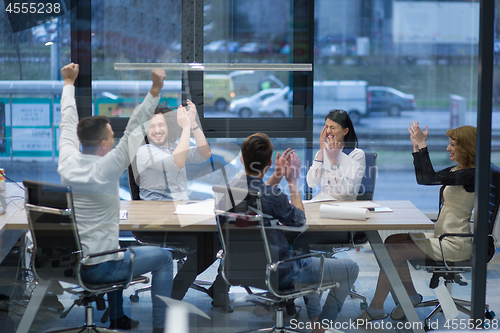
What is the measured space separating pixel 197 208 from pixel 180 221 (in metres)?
0.11

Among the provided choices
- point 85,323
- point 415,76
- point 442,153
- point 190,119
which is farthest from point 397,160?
point 85,323

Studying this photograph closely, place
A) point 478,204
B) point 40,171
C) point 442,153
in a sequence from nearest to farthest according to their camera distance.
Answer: point 478,204
point 40,171
point 442,153

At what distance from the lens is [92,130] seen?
8.07 ft

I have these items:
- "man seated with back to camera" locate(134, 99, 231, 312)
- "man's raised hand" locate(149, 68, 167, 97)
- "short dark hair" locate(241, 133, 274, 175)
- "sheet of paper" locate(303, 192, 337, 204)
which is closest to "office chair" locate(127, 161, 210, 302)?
"man seated with back to camera" locate(134, 99, 231, 312)

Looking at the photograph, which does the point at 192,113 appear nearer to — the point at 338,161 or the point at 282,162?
the point at 282,162

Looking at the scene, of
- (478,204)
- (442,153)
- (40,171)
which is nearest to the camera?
(478,204)

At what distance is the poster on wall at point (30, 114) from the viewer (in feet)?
8.38

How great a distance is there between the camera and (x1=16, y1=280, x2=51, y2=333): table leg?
2623 millimetres

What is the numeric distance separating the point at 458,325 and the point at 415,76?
1390 millimetres

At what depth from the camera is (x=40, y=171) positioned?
99.4 inches

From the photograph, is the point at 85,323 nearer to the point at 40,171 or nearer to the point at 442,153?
the point at 40,171

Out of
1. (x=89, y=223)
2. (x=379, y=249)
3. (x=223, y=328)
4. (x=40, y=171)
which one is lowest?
(x=223, y=328)

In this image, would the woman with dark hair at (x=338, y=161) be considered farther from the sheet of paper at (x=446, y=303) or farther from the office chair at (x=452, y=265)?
the sheet of paper at (x=446, y=303)

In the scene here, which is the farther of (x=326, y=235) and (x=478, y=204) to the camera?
(x=326, y=235)
